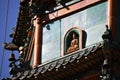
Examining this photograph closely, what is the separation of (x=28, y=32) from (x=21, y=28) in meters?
0.95

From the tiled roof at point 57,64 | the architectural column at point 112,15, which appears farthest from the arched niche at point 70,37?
the architectural column at point 112,15

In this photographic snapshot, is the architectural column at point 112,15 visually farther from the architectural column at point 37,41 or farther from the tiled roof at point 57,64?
the architectural column at point 37,41

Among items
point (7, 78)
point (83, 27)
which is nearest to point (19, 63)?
point (7, 78)

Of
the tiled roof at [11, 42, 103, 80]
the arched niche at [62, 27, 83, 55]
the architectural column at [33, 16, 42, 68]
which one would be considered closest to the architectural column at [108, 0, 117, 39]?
the tiled roof at [11, 42, 103, 80]

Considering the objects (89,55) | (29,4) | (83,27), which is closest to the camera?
(89,55)

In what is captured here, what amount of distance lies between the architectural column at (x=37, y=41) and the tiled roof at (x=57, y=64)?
896 millimetres

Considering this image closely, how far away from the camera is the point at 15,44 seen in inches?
1799

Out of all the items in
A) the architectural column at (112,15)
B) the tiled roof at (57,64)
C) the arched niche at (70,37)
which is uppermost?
the architectural column at (112,15)

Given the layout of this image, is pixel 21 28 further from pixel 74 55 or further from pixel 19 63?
pixel 74 55

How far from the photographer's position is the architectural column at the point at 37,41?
139ft

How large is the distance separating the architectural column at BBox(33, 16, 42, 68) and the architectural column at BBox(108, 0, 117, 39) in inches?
161

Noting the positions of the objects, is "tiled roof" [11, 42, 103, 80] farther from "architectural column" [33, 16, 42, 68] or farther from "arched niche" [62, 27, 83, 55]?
"architectural column" [33, 16, 42, 68]

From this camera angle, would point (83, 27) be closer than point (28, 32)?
Yes

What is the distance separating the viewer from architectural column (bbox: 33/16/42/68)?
139 feet
